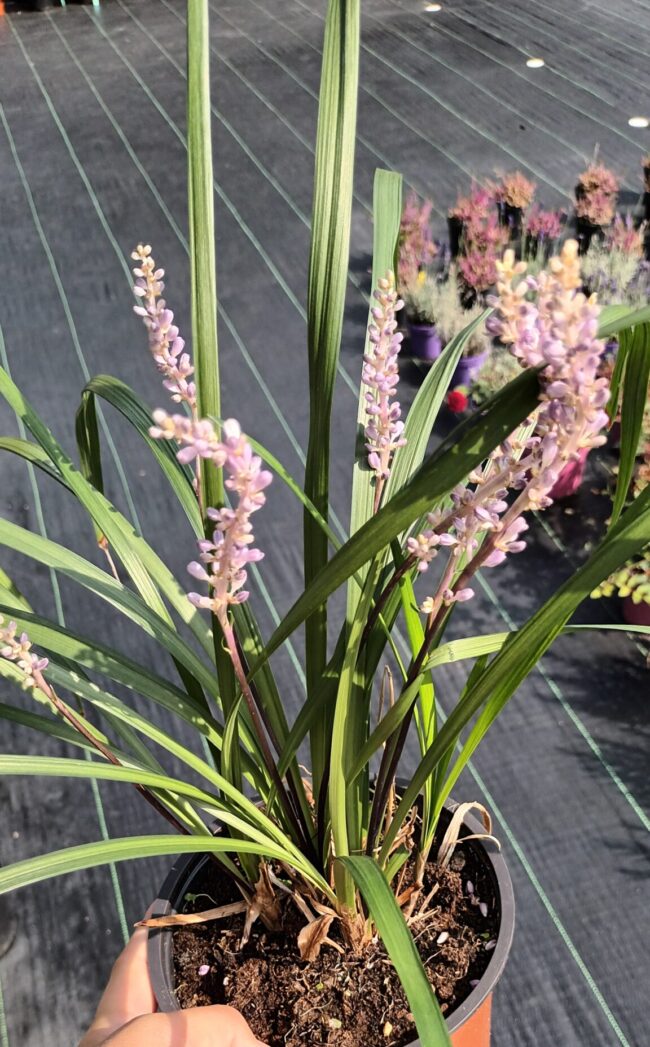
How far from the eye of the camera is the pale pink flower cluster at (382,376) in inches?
29.2

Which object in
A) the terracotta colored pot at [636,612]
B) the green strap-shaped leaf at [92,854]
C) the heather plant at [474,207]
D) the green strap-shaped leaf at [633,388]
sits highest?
the heather plant at [474,207]

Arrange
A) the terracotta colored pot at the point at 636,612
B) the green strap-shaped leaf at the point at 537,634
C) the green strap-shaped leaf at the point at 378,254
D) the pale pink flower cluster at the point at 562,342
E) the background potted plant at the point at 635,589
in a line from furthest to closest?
the terracotta colored pot at the point at 636,612, the background potted plant at the point at 635,589, the green strap-shaped leaf at the point at 378,254, the green strap-shaped leaf at the point at 537,634, the pale pink flower cluster at the point at 562,342

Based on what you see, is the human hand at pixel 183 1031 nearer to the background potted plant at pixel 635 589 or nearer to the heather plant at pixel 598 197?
the background potted plant at pixel 635 589

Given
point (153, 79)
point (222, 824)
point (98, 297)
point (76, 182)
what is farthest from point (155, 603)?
point (153, 79)

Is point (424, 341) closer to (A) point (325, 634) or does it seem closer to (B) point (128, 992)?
(A) point (325, 634)

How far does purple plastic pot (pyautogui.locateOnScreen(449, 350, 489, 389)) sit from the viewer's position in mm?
3374

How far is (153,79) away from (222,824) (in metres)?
5.51

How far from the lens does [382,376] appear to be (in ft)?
2.49

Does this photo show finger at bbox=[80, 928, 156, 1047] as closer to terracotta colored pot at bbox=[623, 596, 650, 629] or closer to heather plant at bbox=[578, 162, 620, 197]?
terracotta colored pot at bbox=[623, 596, 650, 629]

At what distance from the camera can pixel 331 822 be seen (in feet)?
3.01

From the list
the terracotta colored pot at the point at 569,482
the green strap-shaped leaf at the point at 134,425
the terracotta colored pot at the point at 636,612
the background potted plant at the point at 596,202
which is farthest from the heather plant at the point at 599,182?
the green strap-shaped leaf at the point at 134,425

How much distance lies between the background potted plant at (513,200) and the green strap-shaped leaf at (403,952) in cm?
350

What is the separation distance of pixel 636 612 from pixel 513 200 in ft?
7.10

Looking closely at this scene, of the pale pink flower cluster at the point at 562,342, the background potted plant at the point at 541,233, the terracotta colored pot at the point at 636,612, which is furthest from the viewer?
the background potted plant at the point at 541,233
